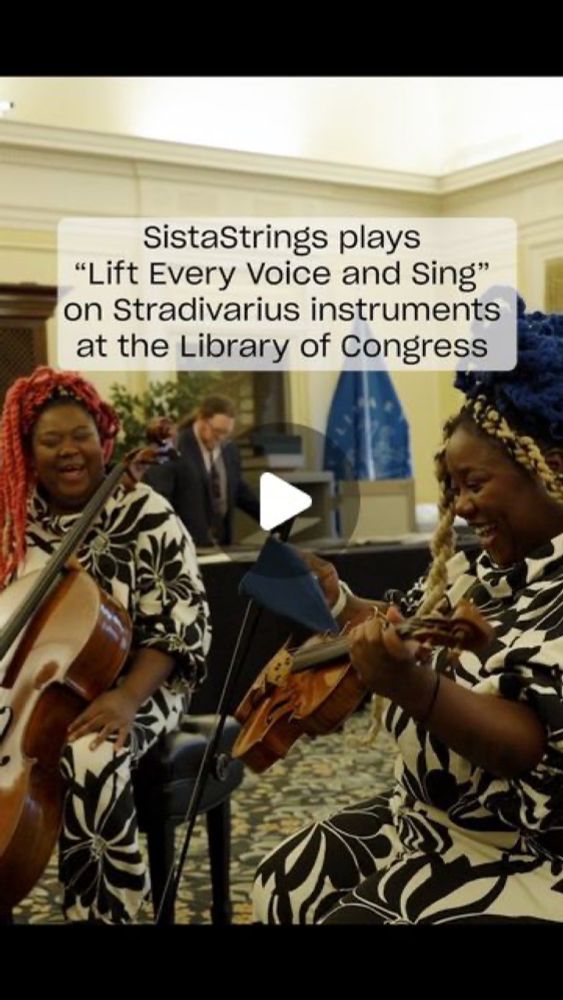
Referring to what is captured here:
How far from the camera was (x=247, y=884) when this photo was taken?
2.87 m

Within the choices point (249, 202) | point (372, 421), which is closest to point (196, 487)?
point (249, 202)

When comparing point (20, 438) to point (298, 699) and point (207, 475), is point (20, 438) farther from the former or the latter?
point (298, 699)

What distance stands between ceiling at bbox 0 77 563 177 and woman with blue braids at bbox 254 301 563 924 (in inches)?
211

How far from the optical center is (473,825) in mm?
1417

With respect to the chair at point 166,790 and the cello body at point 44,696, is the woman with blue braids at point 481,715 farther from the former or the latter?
the chair at point 166,790

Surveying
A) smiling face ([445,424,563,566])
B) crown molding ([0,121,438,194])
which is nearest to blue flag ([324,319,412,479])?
crown molding ([0,121,438,194])

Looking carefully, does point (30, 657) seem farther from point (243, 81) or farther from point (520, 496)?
point (243, 81)

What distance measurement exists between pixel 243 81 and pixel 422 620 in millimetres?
6696

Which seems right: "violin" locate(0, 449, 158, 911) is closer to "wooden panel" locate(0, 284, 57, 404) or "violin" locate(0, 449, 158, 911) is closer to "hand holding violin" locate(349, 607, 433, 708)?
"hand holding violin" locate(349, 607, 433, 708)

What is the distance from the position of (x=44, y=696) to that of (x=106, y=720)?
175 mm

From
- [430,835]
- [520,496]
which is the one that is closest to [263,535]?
[520,496]

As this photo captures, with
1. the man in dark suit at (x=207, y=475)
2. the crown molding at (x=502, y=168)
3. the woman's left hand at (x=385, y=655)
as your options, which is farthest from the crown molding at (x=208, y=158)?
the woman's left hand at (x=385, y=655)

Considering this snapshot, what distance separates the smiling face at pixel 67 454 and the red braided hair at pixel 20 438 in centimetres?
2

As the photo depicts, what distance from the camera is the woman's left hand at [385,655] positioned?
3.94 ft
